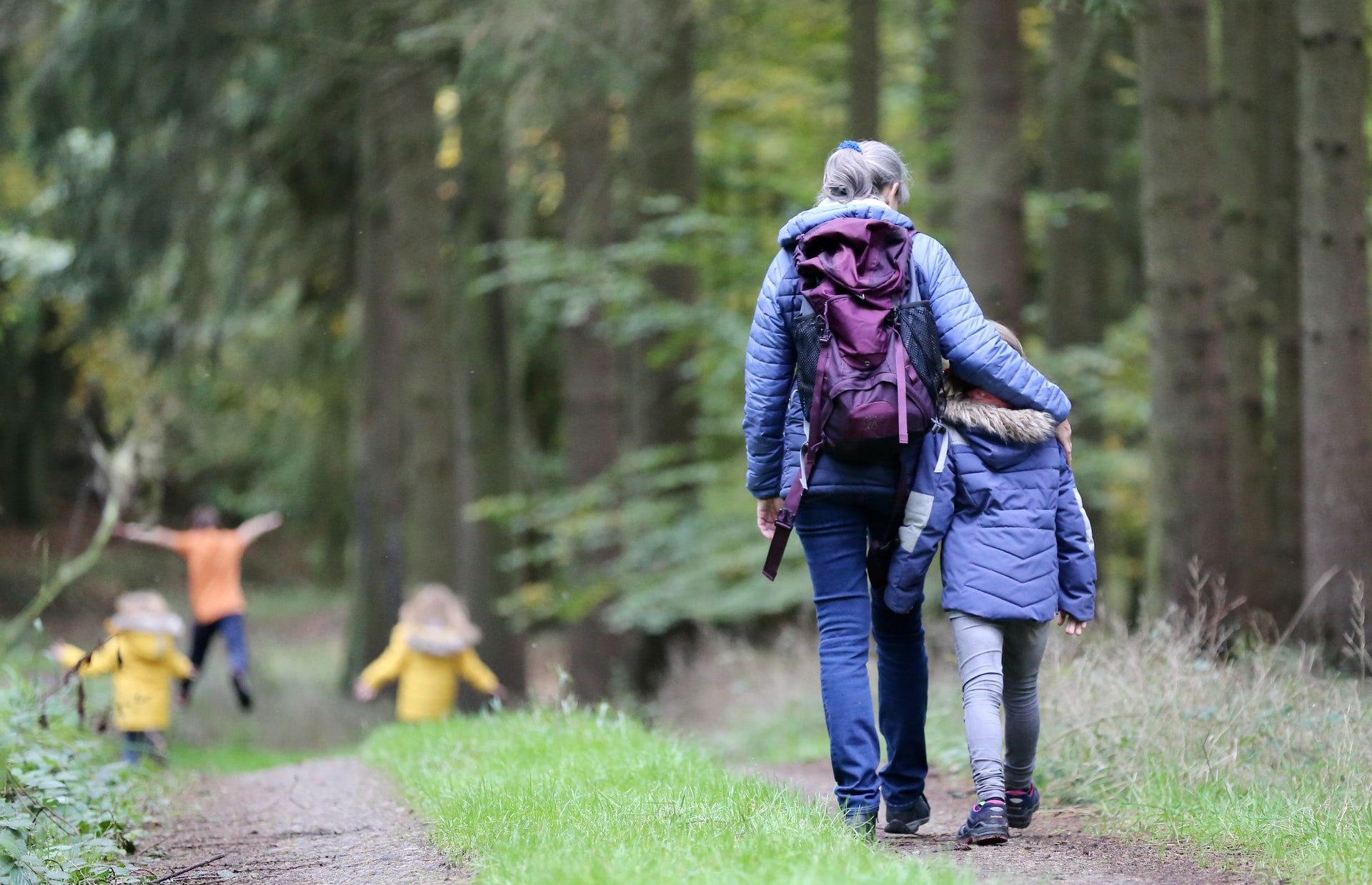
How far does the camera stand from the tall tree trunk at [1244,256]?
429 inches

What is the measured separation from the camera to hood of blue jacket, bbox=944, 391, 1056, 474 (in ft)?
16.2

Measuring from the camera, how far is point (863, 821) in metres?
4.82

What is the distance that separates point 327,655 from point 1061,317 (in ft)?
53.9

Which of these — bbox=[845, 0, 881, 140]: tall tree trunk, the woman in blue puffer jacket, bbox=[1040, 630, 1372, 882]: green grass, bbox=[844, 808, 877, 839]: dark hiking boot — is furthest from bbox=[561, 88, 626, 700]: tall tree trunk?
bbox=[844, 808, 877, 839]: dark hiking boot

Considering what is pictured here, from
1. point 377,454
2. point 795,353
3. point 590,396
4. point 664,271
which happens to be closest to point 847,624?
→ point 795,353

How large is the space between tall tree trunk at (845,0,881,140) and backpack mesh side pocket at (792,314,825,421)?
9756mm

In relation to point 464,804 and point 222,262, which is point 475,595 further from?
point 464,804

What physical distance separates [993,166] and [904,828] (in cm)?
584

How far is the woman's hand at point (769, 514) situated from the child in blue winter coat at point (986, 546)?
43 centimetres

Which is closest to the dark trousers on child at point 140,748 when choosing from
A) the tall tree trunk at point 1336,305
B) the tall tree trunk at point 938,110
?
the tall tree trunk at point 1336,305

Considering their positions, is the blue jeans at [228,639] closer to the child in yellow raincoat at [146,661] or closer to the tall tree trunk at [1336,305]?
the child in yellow raincoat at [146,661]

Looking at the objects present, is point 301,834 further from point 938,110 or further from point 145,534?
point 938,110

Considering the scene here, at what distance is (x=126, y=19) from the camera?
13.5m

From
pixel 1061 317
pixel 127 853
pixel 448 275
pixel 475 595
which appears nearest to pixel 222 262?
pixel 448 275
